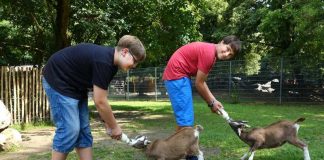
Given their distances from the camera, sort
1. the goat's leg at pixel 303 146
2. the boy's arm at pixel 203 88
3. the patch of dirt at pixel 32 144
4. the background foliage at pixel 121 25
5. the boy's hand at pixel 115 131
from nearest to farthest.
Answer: the boy's hand at pixel 115 131 → the boy's arm at pixel 203 88 → the goat's leg at pixel 303 146 → the patch of dirt at pixel 32 144 → the background foliage at pixel 121 25

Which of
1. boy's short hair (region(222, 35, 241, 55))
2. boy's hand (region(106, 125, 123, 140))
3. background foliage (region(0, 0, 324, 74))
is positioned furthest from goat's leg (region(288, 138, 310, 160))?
background foliage (region(0, 0, 324, 74))

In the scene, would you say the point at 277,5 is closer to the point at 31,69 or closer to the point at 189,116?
the point at 31,69

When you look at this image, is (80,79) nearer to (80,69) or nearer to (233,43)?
(80,69)

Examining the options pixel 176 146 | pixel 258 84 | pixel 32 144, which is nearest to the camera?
pixel 176 146

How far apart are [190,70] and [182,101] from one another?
1.41 feet

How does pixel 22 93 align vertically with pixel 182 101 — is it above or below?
below

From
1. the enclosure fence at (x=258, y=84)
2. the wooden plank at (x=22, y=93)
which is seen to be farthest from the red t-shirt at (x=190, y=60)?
the enclosure fence at (x=258, y=84)

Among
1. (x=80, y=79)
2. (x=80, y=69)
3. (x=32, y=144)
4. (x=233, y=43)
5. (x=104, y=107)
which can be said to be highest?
(x=233, y=43)

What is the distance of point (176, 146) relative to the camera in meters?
5.89

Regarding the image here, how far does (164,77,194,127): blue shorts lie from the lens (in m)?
6.18

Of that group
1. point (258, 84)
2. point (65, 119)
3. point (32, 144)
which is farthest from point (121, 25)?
point (65, 119)

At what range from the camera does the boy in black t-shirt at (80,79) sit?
14.9ft

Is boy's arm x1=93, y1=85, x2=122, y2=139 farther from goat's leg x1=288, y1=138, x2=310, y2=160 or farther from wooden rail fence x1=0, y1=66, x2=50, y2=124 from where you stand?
wooden rail fence x1=0, y1=66, x2=50, y2=124

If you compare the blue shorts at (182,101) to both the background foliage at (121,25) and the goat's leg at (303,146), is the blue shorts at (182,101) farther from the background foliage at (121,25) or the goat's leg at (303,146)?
the background foliage at (121,25)
